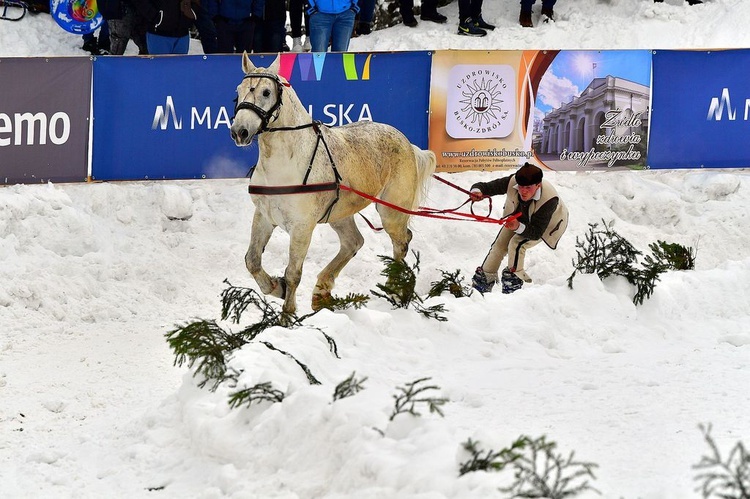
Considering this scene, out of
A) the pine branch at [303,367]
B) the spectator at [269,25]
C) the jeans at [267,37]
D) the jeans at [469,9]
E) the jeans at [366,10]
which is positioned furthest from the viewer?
the jeans at [469,9]

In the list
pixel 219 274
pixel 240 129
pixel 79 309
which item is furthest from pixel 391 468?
pixel 219 274

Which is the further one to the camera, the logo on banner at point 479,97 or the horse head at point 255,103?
the logo on banner at point 479,97

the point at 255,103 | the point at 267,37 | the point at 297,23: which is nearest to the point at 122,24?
the point at 267,37

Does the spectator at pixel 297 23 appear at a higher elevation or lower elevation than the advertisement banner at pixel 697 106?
higher

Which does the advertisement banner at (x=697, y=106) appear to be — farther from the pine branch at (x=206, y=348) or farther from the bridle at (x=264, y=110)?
the pine branch at (x=206, y=348)

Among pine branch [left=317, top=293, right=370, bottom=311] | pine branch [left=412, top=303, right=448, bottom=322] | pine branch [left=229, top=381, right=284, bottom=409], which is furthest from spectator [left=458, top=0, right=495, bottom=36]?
pine branch [left=229, top=381, right=284, bottom=409]

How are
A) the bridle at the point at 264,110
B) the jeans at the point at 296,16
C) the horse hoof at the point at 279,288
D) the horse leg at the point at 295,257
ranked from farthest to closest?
the jeans at the point at 296,16 → the horse hoof at the point at 279,288 → the horse leg at the point at 295,257 → the bridle at the point at 264,110

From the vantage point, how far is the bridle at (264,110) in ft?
24.8

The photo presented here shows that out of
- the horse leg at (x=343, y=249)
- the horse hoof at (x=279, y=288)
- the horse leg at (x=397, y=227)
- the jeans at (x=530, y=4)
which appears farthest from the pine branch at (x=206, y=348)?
the jeans at (x=530, y=4)

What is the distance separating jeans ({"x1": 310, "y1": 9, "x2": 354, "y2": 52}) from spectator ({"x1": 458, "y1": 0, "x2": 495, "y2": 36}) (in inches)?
99.3

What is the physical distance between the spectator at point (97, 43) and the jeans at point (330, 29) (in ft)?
9.47

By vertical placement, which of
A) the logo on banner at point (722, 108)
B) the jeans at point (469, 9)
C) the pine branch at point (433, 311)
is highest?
the jeans at point (469, 9)

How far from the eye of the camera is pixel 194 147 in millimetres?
11320

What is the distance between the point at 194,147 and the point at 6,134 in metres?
1.89
